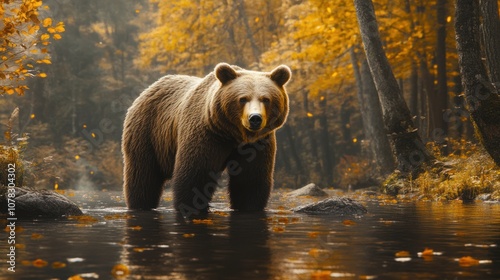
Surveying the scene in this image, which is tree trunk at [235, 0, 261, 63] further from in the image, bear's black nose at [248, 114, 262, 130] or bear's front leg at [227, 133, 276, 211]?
bear's black nose at [248, 114, 262, 130]

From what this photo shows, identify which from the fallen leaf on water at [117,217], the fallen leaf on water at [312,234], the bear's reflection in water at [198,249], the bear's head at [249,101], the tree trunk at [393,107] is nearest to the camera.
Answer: the bear's reflection in water at [198,249]

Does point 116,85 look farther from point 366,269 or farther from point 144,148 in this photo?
point 366,269

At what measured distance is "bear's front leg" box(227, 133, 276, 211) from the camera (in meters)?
11.4

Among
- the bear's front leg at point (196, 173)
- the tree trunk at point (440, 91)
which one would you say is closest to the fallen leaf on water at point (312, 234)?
the bear's front leg at point (196, 173)

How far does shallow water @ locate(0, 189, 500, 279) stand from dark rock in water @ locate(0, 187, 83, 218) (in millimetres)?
694

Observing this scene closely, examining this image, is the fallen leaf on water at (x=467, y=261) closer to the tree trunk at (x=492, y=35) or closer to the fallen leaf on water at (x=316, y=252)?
the fallen leaf on water at (x=316, y=252)

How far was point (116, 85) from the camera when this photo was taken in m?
37.9

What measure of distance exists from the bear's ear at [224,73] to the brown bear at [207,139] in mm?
13

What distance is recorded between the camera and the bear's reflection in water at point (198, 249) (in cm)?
547

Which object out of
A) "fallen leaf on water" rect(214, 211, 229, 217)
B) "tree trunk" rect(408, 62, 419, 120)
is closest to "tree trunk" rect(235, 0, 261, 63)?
"tree trunk" rect(408, 62, 419, 120)

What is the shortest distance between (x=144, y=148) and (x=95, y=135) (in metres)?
25.2

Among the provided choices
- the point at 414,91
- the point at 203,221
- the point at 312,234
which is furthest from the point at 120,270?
the point at 414,91

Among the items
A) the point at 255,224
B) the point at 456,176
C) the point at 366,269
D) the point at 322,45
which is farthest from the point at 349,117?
the point at 366,269

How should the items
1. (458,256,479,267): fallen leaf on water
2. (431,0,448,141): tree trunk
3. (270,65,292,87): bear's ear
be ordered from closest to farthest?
(458,256,479,267): fallen leaf on water
(270,65,292,87): bear's ear
(431,0,448,141): tree trunk
